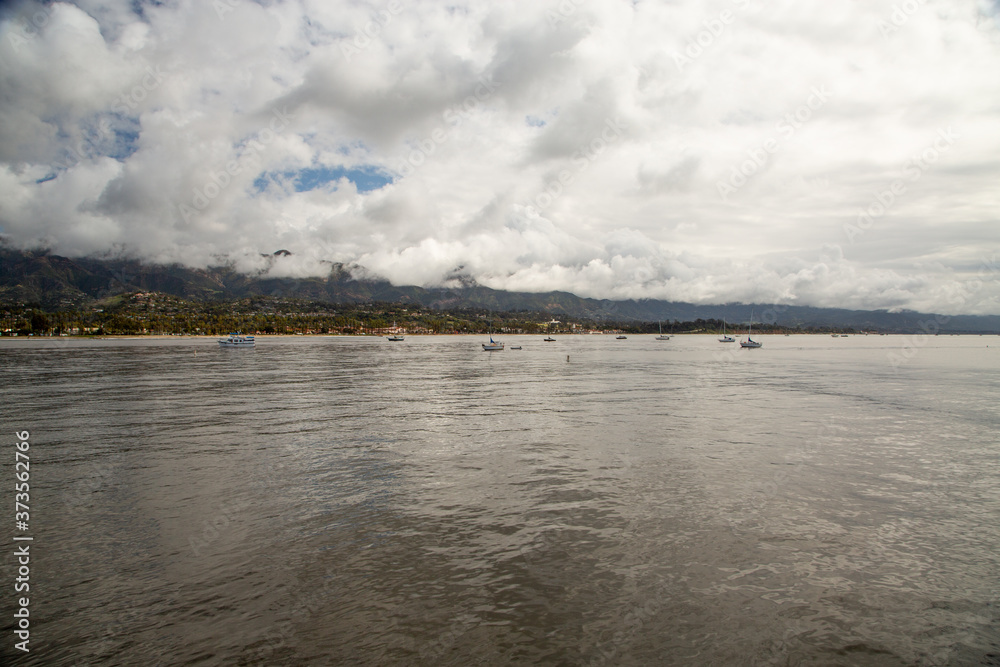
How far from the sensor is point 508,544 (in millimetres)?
15453

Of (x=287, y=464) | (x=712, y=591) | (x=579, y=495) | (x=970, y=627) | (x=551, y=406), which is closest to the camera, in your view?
(x=970, y=627)

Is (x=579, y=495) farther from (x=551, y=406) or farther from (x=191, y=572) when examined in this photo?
(x=551, y=406)

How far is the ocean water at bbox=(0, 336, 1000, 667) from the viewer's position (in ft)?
35.9

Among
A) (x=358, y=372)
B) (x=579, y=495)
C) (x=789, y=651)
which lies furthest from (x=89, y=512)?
(x=358, y=372)

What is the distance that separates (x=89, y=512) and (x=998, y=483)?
37.2 meters

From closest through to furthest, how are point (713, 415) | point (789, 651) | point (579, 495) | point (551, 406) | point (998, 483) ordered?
point (789, 651) < point (579, 495) < point (998, 483) < point (713, 415) < point (551, 406)

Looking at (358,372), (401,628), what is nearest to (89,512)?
(401,628)

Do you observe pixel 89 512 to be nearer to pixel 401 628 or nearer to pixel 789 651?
pixel 401 628

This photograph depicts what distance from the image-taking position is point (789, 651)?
10.7m

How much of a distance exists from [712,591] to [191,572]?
13.9m

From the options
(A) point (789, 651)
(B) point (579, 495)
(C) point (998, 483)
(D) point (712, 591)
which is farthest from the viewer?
(C) point (998, 483)

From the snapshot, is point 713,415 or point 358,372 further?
point 358,372

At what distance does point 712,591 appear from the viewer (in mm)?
12992

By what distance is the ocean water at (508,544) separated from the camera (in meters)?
11.0
